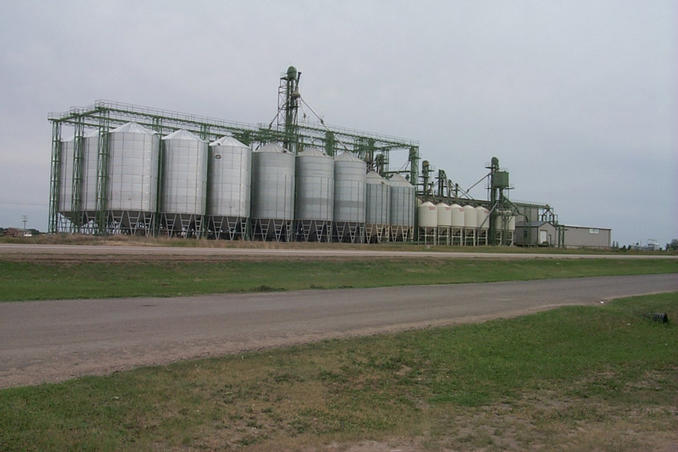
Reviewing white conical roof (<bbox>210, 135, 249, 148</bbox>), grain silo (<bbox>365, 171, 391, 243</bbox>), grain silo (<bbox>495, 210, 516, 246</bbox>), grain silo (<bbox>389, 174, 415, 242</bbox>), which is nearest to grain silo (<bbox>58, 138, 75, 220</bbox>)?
white conical roof (<bbox>210, 135, 249, 148</bbox>)

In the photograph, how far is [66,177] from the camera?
71375mm

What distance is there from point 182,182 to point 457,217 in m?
52.0

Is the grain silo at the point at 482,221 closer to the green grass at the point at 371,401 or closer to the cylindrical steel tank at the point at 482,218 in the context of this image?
the cylindrical steel tank at the point at 482,218

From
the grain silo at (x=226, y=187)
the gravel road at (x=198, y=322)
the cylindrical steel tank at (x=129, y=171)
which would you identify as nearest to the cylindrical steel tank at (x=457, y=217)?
the grain silo at (x=226, y=187)

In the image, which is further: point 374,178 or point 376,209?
point 374,178

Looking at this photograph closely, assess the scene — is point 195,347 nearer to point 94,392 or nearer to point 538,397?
point 94,392

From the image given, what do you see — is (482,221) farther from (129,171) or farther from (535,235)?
(129,171)

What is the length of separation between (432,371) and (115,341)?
6.93 m

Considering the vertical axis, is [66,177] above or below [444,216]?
above

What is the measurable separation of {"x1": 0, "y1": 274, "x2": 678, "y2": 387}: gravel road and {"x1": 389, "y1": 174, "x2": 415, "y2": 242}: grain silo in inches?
2649

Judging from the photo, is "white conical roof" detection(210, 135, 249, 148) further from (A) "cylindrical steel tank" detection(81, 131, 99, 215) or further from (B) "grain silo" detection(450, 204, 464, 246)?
(B) "grain silo" detection(450, 204, 464, 246)

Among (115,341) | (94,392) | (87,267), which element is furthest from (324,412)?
(87,267)

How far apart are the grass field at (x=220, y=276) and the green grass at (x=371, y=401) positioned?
525 inches

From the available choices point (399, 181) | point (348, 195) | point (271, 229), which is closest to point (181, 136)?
point (271, 229)
